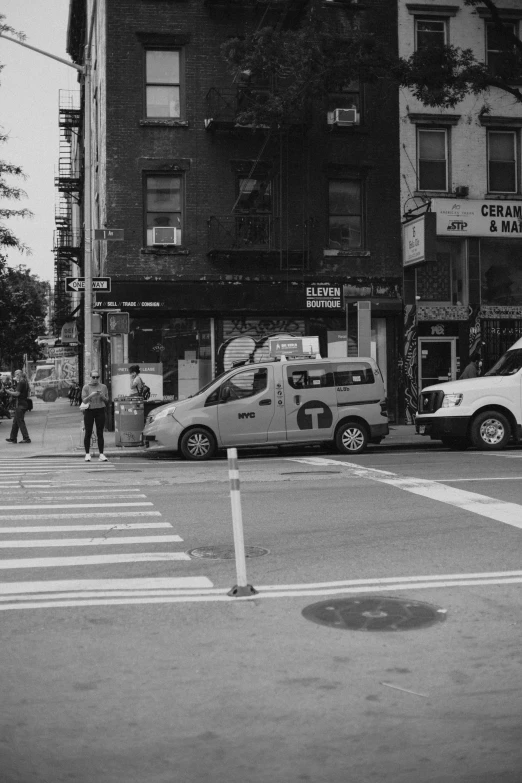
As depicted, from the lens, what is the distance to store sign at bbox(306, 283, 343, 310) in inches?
994

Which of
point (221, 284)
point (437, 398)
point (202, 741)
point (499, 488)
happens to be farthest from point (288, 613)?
point (221, 284)

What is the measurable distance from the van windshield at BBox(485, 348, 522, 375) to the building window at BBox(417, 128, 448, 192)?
27.2 feet

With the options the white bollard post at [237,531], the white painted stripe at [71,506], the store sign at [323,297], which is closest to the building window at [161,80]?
the store sign at [323,297]

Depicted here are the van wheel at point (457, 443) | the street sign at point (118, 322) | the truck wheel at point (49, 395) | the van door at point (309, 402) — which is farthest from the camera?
the truck wheel at point (49, 395)

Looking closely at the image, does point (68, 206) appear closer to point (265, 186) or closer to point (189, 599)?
point (265, 186)

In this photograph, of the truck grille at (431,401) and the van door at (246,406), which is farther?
the truck grille at (431,401)

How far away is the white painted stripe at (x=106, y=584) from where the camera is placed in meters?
7.21

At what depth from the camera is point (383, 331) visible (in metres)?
26.3

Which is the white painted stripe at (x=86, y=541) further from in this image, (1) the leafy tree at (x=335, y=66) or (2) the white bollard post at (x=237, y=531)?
(1) the leafy tree at (x=335, y=66)

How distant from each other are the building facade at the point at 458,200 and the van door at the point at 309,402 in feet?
24.5

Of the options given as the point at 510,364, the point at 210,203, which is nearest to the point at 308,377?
the point at 510,364

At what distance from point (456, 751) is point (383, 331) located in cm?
2242

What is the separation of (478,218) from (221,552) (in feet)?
64.1

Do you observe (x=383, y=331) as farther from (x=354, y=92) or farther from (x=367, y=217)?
(x=354, y=92)
